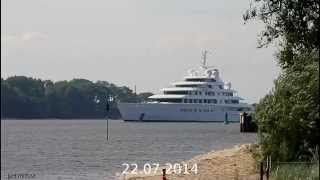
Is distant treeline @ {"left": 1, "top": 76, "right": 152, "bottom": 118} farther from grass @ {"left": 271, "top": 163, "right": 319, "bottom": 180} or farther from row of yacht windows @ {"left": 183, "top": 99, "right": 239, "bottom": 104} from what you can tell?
grass @ {"left": 271, "top": 163, "right": 319, "bottom": 180}

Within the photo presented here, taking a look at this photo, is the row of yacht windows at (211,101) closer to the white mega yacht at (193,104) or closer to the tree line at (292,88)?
the white mega yacht at (193,104)

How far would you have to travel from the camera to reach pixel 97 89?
176875 mm

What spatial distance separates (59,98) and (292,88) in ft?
469

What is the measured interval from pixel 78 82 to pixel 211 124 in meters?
38.0

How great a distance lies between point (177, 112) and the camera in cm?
15000

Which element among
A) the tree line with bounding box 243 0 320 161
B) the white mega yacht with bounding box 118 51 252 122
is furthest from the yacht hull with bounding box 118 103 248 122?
the tree line with bounding box 243 0 320 161

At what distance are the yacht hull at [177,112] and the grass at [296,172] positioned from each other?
408 feet

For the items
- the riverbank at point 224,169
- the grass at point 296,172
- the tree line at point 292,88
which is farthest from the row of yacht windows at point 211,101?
the grass at point 296,172

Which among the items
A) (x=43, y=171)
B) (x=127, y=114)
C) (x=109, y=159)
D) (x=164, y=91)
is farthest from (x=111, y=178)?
(x=127, y=114)

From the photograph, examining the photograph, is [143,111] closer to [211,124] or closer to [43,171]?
[211,124]

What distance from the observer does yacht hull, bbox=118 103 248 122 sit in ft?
487

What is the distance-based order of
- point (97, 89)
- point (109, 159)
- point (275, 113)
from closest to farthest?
point (275, 113) → point (109, 159) → point (97, 89)

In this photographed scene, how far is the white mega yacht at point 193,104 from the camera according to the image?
147 meters

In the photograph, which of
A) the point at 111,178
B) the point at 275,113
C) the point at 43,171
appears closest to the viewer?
the point at 275,113
